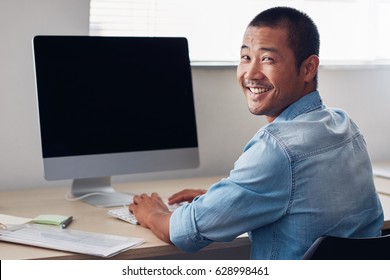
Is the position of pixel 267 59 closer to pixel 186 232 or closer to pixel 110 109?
pixel 186 232

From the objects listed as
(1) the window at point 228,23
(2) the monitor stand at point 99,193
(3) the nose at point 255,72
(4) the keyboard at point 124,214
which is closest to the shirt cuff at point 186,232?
(4) the keyboard at point 124,214

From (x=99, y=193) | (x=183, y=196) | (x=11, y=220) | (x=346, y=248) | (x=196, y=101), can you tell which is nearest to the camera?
(x=346, y=248)

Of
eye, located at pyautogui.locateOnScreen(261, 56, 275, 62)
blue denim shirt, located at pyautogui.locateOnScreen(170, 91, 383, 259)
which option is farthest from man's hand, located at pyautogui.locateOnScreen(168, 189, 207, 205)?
eye, located at pyautogui.locateOnScreen(261, 56, 275, 62)

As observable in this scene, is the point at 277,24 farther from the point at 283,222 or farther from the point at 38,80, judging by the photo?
the point at 38,80

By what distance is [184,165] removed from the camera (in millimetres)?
2195

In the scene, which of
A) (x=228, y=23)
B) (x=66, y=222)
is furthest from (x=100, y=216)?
(x=228, y=23)

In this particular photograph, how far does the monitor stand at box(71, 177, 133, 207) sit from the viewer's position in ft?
6.77

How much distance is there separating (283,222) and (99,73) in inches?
34.2

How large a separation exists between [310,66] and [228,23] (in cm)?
101

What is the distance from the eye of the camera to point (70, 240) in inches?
63.3

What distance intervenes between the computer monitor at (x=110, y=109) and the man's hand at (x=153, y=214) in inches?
7.0
